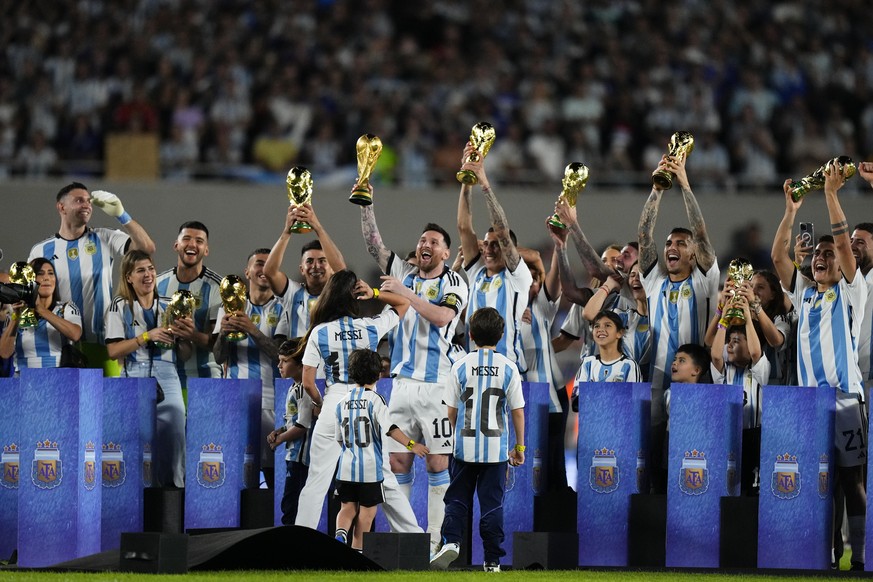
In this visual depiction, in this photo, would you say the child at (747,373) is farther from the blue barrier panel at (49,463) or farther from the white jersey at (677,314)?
the blue barrier panel at (49,463)

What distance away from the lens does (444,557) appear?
7969 mm

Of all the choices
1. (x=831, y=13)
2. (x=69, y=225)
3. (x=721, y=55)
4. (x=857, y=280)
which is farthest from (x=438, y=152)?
(x=857, y=280)

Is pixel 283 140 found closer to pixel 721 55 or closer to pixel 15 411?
pixel 721 55

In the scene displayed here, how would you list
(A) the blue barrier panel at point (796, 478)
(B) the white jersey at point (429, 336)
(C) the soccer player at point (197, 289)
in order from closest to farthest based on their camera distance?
(A) the blue barrier panel at point (796, 478), (B) the white jersey at point (429, 336), (C) the soccer player at point (197, 289)

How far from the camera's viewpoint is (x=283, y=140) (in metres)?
17.4

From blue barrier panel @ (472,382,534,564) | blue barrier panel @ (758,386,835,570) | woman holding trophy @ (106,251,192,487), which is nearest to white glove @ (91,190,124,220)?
woman holding trophy @ (106,251,192,487)

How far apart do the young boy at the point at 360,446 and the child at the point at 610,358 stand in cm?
154

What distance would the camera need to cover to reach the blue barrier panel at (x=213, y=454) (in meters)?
9.11

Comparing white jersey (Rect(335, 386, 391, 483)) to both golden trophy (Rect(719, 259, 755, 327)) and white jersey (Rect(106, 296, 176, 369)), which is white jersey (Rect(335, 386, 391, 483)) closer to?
white jersey (Rect(106, 296, 176, 369))

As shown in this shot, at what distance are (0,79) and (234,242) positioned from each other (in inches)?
161

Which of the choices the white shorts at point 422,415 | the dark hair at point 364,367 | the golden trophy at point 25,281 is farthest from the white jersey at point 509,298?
the golden trophy at point 25,281

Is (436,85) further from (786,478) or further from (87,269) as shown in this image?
(786,478)

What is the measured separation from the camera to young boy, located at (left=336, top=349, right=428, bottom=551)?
817 centimetres

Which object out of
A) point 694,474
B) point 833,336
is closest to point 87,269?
point 694,474
